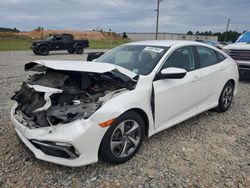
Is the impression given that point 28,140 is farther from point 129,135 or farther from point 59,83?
point 129,135

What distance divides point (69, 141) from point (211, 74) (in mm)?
2971

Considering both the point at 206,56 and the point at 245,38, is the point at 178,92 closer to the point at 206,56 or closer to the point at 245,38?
the point at 206,56

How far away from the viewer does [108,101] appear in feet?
9.41

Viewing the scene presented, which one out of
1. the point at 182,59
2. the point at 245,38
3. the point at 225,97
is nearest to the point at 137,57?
the point at 182,59

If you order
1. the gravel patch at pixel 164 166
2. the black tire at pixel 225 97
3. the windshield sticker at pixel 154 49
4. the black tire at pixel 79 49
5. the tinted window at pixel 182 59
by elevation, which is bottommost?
the black tire at pixel 79 49

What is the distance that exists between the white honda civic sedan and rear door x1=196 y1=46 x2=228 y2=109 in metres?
0.03

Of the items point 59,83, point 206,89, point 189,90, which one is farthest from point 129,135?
point 206,89

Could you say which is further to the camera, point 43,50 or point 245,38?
point 43,50

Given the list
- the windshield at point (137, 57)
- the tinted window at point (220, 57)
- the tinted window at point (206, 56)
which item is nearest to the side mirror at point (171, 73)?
the windshield at point (137, 57)

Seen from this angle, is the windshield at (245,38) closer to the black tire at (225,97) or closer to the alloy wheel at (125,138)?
the black tire at (225,97)

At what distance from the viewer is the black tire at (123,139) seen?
2.87 m

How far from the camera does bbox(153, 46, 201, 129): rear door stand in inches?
135

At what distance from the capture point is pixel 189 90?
3.90 metres

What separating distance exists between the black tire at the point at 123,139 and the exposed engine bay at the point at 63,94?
33 centimetres
